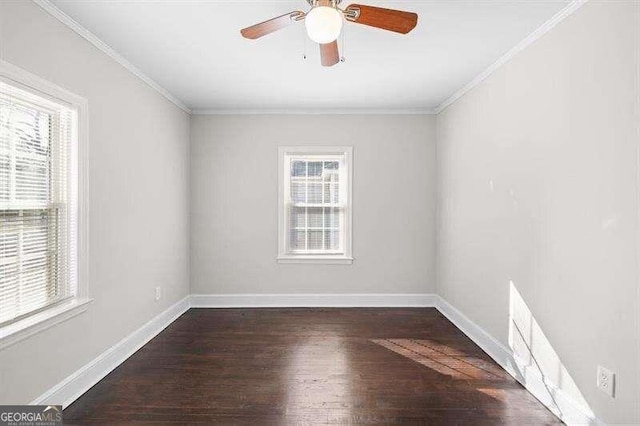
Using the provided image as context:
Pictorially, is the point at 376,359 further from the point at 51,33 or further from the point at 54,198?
the point at 51,33

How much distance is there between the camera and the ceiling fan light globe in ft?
5.88

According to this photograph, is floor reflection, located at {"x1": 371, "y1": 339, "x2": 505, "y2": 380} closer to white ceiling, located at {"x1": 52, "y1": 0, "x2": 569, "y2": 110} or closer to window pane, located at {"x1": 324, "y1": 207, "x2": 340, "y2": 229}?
window pane, located at {"x1": 324, "y1": 207, "x2": 340, "y2": 229}

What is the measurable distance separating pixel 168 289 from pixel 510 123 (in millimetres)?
3845


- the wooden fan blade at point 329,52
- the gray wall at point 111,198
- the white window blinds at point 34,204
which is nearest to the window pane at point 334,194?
the gray wall at point 111,198

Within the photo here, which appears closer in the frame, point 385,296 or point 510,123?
point 510,123

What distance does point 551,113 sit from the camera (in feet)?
8.35

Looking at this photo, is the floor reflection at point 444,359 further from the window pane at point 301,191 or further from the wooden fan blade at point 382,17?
the wooden fan blade at point 382,17

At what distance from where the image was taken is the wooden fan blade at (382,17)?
73.4 inches

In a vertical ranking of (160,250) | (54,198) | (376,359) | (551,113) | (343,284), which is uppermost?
(551,113)

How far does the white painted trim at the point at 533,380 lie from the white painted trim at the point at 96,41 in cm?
400

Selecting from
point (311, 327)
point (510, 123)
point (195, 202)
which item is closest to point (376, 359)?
point (311, 327)

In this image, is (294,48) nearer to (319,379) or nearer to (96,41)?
(96,41)

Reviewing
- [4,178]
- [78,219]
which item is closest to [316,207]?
[78,219]

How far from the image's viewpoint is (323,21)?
180cm
